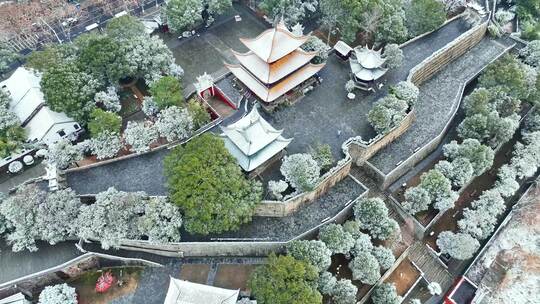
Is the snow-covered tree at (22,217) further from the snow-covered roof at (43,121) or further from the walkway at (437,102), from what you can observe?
the walkway at (437,102)

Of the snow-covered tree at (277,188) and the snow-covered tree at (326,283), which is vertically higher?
the snow-covered tree at (277,188)

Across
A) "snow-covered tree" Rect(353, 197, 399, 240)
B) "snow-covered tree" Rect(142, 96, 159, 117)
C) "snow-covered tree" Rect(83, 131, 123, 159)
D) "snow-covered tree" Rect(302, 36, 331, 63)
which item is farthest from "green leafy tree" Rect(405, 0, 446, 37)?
"snow-covered tree" Rect(83, 131, 123, 159)

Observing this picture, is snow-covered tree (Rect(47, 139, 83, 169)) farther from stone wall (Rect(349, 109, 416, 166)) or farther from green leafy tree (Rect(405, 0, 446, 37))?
green leafy tree (Rect(405, 0, 446, 37))

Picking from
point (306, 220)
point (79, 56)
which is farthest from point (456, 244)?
point (79, 56)

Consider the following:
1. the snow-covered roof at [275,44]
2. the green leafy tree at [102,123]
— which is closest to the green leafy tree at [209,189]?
the green leafy tree at [102,123]

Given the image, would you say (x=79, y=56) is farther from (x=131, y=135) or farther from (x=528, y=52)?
(x=528, y=52)

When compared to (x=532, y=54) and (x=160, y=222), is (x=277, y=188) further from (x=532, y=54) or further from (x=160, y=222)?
(x=532, y=54)
